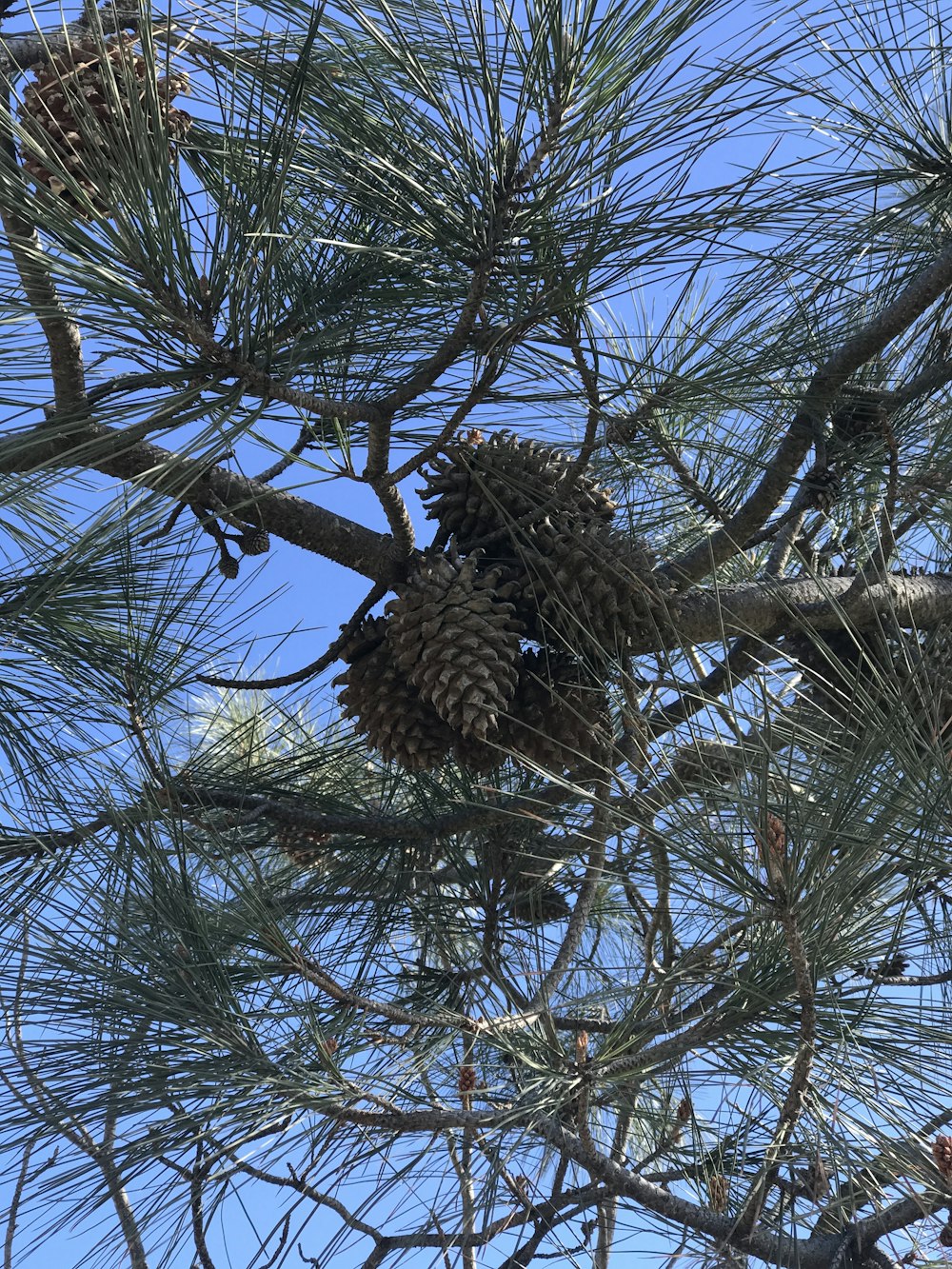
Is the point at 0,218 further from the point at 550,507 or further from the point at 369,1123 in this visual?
the point at 369,1123

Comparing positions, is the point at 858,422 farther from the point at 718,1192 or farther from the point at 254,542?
the point at 718,1192

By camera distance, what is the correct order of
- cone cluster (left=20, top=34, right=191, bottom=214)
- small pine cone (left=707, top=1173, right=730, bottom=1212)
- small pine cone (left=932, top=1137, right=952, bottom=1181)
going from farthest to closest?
small pine cone (left=707, top=1173, right=730, bottom=1212)
small pine cone (left=932, top=1137, right=952, bottom=1181)
cone cluster (left=20, top=34, right=191, bottom=214)

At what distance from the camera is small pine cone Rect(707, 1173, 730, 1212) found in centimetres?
133

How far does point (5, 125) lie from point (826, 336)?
109 cm

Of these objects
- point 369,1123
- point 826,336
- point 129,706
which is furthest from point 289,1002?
point 826,336

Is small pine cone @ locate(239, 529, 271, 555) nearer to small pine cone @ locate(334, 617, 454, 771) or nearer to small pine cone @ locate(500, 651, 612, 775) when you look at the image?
small pine cone @ locate(334, 617, 454, 771)

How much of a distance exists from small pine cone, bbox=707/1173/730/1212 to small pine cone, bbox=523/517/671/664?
56 cm

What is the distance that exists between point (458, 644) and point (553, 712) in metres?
0.19

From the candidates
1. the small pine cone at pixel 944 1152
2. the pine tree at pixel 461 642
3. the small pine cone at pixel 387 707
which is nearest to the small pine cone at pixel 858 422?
the pine tree at pixel 461 642

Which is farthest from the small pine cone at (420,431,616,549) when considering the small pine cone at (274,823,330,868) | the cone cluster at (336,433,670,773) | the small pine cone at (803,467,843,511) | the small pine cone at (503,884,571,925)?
the small pine cone at (503,884,571,925)

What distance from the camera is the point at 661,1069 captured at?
3.62 feet

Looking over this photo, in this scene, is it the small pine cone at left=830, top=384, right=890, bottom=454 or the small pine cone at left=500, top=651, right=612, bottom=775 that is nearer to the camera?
the small pine cone at left=500, top=651, right=612, bottom=775

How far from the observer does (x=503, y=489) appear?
4.73 ft

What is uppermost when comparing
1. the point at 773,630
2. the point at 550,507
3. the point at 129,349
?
the point at 129,349
